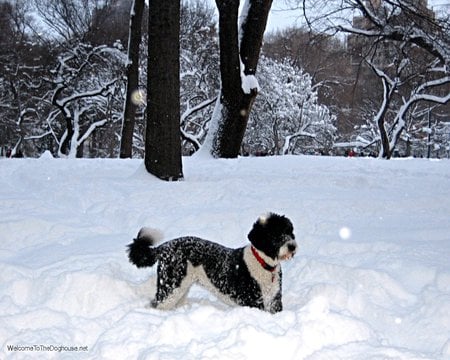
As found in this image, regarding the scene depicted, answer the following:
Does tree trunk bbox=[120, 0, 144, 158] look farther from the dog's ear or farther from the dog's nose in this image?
the dog's nose

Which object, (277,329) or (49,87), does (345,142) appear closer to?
(49,87)

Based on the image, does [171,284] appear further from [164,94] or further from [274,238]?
[164,94]

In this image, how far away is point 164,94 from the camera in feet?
27.6

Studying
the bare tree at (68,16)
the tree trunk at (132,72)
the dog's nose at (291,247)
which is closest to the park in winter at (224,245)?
the dog's nose at (291,247)

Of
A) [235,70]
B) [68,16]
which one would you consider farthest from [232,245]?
[68,16]

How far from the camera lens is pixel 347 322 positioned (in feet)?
12.1

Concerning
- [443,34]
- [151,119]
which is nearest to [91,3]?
[443,34]

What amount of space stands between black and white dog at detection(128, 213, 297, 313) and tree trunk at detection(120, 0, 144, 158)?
13.9 meters

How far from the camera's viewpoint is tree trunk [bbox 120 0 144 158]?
1742cm

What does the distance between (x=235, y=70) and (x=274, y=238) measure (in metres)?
7.37

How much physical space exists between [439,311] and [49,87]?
31629 mm

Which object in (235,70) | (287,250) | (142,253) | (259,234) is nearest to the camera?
(287,250)

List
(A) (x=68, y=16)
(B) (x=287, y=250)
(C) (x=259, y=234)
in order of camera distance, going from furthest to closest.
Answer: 1. (A) (x=68, y=16)
2. (C) (x=259, y=234)
3. (B) (x=287, y=250)

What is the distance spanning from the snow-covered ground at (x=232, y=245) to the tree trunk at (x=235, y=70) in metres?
2.49
